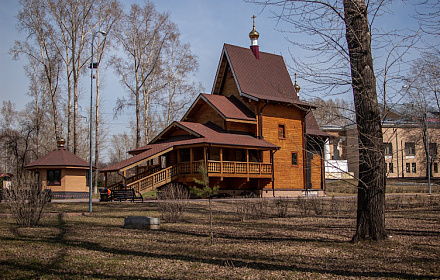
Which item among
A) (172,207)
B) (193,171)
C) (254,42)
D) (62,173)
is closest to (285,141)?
(193,171)

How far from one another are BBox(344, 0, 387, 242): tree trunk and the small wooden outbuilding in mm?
28239

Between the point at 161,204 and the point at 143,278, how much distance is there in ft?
27.5

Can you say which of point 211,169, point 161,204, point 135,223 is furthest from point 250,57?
point 135,223

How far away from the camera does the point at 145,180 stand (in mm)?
28078

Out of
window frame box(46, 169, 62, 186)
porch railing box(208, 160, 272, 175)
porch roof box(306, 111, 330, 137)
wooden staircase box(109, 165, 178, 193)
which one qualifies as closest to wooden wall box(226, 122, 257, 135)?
porch railing box(208, 160, 272, 175)

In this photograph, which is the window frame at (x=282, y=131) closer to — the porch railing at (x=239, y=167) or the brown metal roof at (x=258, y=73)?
the brown metal roof at (x=258, y=73)

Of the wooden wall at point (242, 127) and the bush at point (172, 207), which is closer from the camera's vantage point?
the bush at point (172, 207)

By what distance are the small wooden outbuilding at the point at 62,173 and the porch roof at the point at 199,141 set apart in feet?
21.5

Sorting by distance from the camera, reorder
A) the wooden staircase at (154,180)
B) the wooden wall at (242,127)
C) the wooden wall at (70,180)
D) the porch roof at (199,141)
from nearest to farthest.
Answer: the wooden staircase at (154,180) < the porch roof at (199,141) < the wooden wall at (242,127) < the wooden wall at (70,180)

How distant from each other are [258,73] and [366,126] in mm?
25488

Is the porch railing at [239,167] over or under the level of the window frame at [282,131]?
under

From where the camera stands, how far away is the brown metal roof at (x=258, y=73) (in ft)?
106

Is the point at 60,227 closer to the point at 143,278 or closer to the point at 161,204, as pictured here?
the point at 161,204

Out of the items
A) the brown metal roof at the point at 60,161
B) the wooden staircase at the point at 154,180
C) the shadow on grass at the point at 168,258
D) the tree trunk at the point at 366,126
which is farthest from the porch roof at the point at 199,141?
the tree trunk at the point at 366,126
